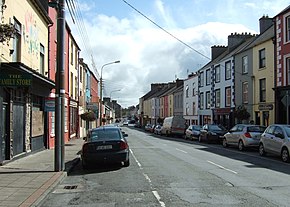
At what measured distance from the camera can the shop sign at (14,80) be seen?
40.7 feet

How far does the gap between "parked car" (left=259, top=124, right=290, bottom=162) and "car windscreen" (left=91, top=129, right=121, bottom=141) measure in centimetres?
724

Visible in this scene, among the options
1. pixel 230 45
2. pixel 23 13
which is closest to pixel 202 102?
pixel 230 45

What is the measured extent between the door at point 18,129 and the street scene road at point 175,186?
2986mm

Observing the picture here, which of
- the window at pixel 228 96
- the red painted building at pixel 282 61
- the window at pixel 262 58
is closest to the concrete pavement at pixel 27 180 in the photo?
the red painted building at pixel 282 61

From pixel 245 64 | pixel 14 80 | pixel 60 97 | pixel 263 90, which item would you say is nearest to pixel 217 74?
pixel 245 64

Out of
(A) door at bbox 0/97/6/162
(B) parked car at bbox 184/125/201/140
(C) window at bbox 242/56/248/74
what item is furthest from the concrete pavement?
(C) window at bbox 242/56/248/74

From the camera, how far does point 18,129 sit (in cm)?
1596

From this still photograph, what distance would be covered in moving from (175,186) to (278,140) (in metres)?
8.95

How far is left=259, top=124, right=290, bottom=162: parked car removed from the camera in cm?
1663

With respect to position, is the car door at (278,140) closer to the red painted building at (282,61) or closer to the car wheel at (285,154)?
the car wheel at (285,154)

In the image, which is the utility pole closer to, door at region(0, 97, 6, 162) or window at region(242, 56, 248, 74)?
door at region(0, 97, 6, 162)

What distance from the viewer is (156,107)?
88.8 meters

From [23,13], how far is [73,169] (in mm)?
6999

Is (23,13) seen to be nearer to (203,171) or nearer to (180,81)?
(203,171)
